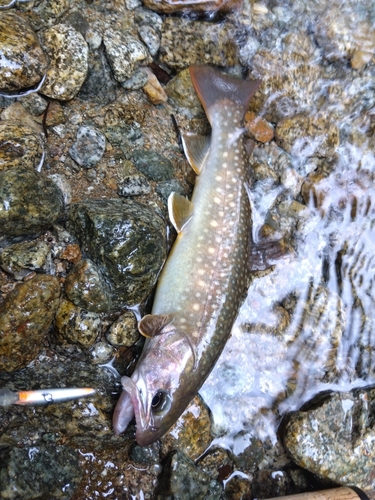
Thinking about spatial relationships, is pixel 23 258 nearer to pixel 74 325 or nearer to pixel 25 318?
pixel 25 318

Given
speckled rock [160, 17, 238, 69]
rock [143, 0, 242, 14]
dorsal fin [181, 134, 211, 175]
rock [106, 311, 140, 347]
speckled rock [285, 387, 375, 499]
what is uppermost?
rock [143, 0, 242, 14]

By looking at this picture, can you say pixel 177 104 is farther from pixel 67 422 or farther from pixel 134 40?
pixel 67 422

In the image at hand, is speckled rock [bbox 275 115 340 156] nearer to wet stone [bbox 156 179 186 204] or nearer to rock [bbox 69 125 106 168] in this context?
wet stone [bbox 156 179 186 204]

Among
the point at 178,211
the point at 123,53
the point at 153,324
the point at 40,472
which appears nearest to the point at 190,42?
the point at 123,53

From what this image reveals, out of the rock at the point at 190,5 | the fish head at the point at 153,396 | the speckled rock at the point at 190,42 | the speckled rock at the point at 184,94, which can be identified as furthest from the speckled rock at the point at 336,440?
the rock at the point at 190,5

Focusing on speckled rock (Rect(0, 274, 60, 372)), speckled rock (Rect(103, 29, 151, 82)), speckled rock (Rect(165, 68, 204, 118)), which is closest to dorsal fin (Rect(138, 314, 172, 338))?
speckled rock (Rect(0, 274, 60, 372))

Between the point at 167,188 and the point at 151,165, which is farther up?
the point at 151,165

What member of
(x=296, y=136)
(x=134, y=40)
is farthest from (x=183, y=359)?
(x=134, y=40)
